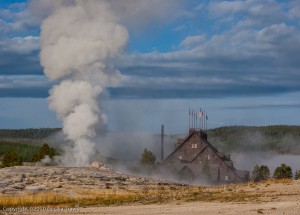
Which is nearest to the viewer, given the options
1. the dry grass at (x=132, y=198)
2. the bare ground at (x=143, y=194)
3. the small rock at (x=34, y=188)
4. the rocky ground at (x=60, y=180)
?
the bare ground at (x=143, y=194)

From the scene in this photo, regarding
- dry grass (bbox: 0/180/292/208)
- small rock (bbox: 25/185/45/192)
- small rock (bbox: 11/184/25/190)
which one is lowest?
dry grass (bbox: 0/180/292/208)

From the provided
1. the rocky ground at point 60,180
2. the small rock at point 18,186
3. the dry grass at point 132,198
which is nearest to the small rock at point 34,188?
the rocky ground at point 60,180

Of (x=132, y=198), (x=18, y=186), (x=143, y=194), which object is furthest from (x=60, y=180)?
(x=132, y=198)

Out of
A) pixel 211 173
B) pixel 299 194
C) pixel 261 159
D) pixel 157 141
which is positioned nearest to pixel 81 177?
pixel 299 194

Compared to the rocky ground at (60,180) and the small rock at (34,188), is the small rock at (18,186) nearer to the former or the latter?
the rocky ground at (60,180)

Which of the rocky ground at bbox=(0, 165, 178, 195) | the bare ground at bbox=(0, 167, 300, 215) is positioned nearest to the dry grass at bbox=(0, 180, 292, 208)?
the bare ground at bbox=(0, 167, 300, 215)

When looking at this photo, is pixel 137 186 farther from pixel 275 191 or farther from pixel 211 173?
pixel 211 173

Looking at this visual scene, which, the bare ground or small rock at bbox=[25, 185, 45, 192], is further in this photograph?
small rock at bbox=[25, 185, 45, 192]

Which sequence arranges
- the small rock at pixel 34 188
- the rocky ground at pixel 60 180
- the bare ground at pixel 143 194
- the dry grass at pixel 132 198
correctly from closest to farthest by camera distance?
the bare ground at pixel 143 194 → the dry grass at pixel 132 198 → the small rock at pixel 34 188 → the rocky ground at pixel 60 180

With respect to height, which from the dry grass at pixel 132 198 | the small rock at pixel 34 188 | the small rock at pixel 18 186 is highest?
the small rock at pixel 18 186

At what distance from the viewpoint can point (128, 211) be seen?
3647cm

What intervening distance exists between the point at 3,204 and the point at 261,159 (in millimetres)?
131117

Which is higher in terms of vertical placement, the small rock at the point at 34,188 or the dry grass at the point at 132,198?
the small rock at the point at 34,188

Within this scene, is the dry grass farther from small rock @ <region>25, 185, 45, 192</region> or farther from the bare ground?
small rock @ <region>25, 185, 45, 192</region>
